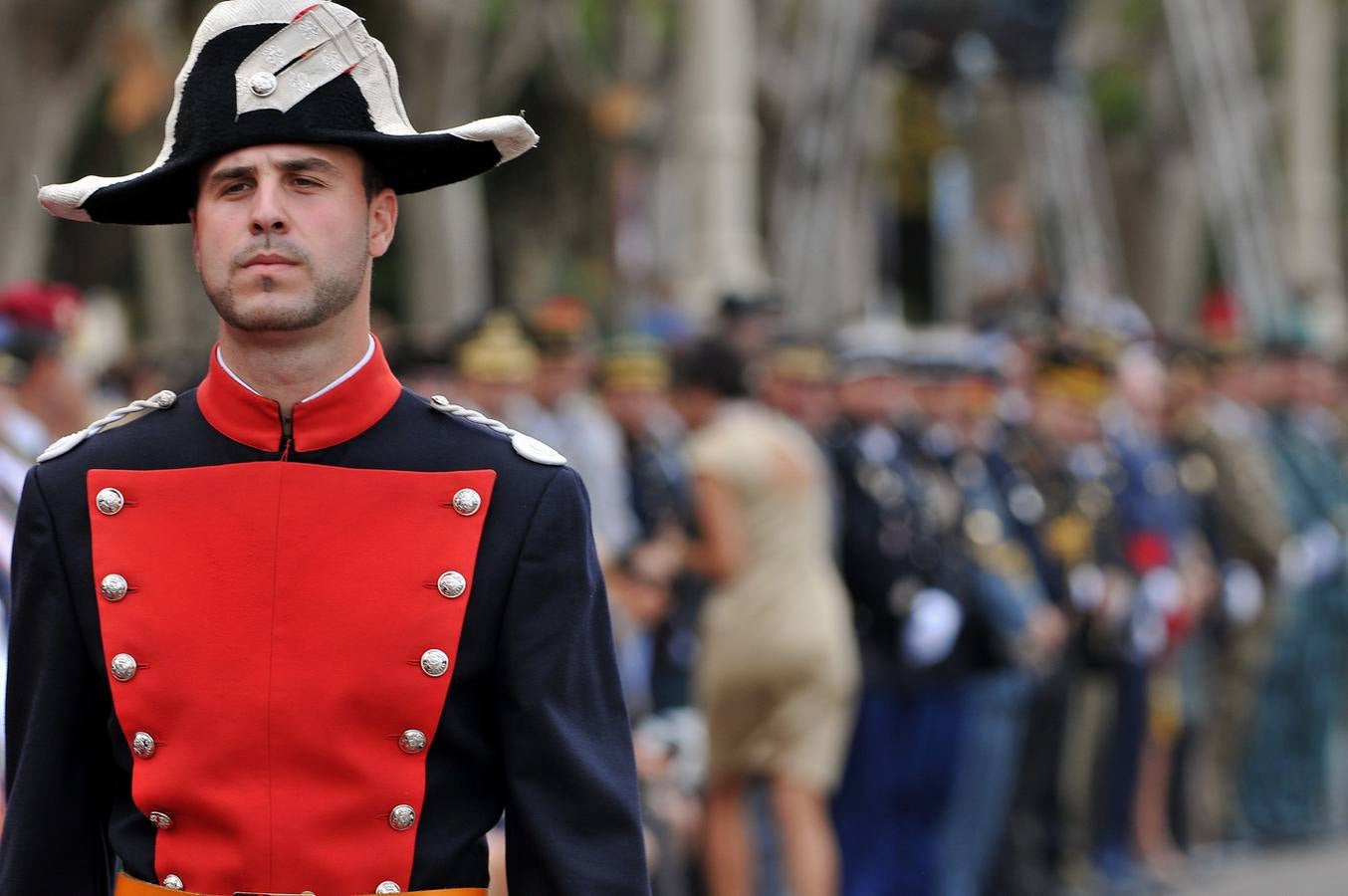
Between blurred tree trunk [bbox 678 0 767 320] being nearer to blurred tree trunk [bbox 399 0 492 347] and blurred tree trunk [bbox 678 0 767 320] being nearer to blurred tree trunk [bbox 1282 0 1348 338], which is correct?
blurred tree trunk [bbox 399 0 492 347]

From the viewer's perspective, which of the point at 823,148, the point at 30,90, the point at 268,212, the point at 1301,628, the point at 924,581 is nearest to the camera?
the point at 268,212

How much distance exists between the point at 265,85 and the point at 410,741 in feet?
2.77

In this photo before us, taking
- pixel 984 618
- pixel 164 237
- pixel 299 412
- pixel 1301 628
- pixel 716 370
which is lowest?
pixel 1301 628

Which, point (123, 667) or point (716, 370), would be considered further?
point (716, 370)

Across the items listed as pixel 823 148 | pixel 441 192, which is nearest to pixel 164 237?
pixel 441 192

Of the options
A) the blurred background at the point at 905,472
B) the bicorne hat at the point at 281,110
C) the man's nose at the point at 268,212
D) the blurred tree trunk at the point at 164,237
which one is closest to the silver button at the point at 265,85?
the bicorne hat at the point at 281,110

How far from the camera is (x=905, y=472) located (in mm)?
9930

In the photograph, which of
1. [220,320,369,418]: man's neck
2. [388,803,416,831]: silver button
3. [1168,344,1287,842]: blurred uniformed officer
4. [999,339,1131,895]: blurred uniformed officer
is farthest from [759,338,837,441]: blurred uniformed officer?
[388,803,416,831]: silver button

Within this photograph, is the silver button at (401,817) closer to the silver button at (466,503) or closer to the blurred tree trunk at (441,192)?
the silver button at (466,503)

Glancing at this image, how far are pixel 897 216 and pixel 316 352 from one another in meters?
27.0

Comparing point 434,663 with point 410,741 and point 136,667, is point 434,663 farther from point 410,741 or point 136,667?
point 136,667

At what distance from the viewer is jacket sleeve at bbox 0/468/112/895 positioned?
10.7 ft

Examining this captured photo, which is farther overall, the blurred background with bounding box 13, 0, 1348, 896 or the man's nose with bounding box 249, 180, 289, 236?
the blurred background with bounding box 13, 0, 1348, 896

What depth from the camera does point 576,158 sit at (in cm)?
2689
